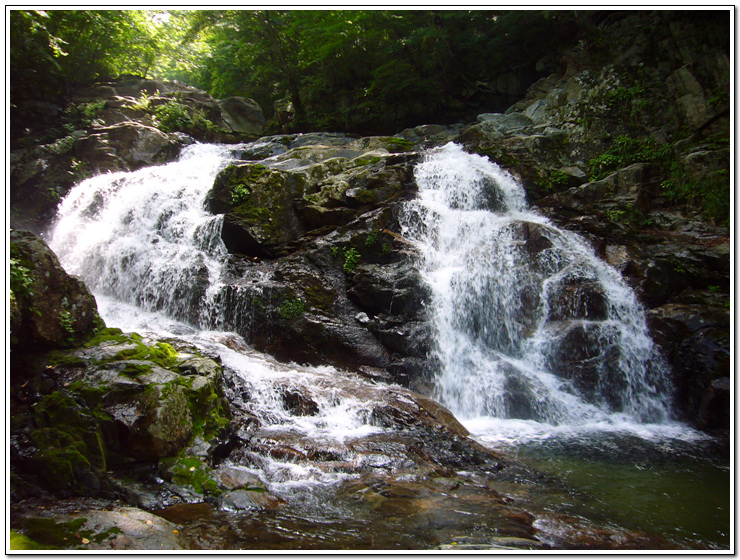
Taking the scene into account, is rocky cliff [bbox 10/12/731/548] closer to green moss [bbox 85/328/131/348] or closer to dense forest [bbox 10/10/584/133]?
green moss [bbox 85/328/131/348]

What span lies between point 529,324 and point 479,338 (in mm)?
990

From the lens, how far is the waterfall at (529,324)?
23.2 feet

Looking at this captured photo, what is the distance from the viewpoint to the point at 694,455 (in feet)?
18.0

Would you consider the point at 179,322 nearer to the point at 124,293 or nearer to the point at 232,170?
the point at 124,293

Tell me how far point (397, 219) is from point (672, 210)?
643 cm

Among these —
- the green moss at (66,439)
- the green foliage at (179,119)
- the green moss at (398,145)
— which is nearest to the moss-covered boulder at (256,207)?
the green moss at (398,145)

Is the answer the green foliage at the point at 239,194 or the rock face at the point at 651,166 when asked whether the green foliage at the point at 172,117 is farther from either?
the rock face at the point at 651,166


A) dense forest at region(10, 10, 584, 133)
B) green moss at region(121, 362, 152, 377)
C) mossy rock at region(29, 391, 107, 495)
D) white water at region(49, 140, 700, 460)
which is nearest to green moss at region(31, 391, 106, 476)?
mossy rock at region(29, 391, 107, 495)

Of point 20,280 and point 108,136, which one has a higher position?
point 108,136

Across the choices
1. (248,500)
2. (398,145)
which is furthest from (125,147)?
(248,500)

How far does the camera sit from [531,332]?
798 centimetres

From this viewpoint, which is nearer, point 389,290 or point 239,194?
point 389,290

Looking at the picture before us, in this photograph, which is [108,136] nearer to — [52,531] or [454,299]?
[454,299]

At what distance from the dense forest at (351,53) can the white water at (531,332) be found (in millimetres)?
9199
